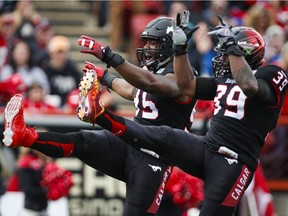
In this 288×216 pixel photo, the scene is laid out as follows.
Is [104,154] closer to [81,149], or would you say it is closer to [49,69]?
[81,149]

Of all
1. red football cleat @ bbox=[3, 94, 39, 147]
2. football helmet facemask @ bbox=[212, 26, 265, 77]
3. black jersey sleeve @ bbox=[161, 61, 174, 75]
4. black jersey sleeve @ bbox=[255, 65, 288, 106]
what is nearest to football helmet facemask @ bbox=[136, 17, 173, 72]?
black jersey sleeve @ bbox=[161, 61, 174, 75]

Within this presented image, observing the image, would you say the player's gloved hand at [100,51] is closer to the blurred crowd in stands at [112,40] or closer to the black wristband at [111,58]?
the black wristband at [111,58]

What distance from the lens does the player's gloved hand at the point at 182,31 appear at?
827 centimetres

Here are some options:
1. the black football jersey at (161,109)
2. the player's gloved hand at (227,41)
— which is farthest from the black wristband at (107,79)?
the player's gloved hand at (227,41)

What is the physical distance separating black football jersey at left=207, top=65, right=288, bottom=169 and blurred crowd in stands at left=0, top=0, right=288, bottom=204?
3762mm

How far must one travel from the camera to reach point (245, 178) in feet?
27.6

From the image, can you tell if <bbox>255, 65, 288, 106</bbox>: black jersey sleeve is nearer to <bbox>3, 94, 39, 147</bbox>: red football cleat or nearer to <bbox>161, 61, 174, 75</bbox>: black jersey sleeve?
<bbox>161, 61, 174, 75</bbox>: black jersey sleeve

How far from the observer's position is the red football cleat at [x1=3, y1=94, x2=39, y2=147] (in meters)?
8.10

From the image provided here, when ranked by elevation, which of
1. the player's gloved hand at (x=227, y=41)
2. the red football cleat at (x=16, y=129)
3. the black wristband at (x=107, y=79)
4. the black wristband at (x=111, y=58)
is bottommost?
the red football cleat at (x=16, y=129)

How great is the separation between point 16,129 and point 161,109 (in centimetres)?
134

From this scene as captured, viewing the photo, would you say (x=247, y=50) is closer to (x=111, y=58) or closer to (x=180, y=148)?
(x=180, y=148)

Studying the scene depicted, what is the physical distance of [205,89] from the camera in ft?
28.4

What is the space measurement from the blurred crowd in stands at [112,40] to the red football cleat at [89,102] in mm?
3832

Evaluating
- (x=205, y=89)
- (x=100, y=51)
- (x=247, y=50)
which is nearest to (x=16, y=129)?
(x=100, y=51)
